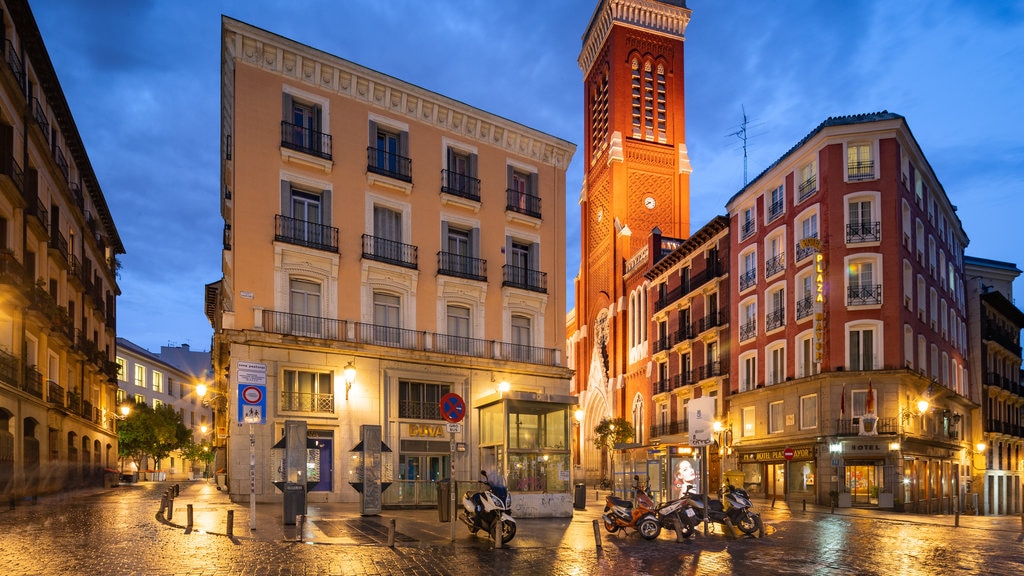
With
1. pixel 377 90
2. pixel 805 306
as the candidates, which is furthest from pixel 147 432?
pixel 805 306

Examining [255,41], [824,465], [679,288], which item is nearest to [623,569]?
[255,41]

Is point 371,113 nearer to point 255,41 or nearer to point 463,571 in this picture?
point 255,41

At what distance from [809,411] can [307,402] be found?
974 inches

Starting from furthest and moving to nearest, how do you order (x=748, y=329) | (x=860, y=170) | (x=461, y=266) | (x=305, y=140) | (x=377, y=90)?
(x=748, y=329) < (x=860, y=170) < (x=461, y=266) < (x=377, y=90) < (x=305, y=140)

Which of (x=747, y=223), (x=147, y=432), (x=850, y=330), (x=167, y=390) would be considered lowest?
(x=147, y=432)

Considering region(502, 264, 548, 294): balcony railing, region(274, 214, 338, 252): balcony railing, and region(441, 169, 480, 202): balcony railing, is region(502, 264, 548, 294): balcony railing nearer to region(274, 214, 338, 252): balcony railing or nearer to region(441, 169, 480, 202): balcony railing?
region(441, 169, 480, 202): balcony railing

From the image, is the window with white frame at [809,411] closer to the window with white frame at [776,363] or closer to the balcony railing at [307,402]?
the window with white frame at [776,363]

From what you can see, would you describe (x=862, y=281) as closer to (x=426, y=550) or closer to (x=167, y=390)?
(x=426, y=550)

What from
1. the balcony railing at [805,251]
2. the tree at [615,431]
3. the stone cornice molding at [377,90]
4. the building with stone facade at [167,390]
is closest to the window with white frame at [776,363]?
the balcony railing at [805,251]

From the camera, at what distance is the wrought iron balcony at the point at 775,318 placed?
42.0 meters

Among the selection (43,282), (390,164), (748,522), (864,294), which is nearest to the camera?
(748,522)

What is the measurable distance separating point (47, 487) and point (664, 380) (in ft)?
125

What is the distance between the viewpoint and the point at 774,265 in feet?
140

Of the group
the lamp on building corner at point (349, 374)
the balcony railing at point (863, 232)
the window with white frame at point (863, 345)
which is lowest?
the lamp on building corner at point (349, 374)
